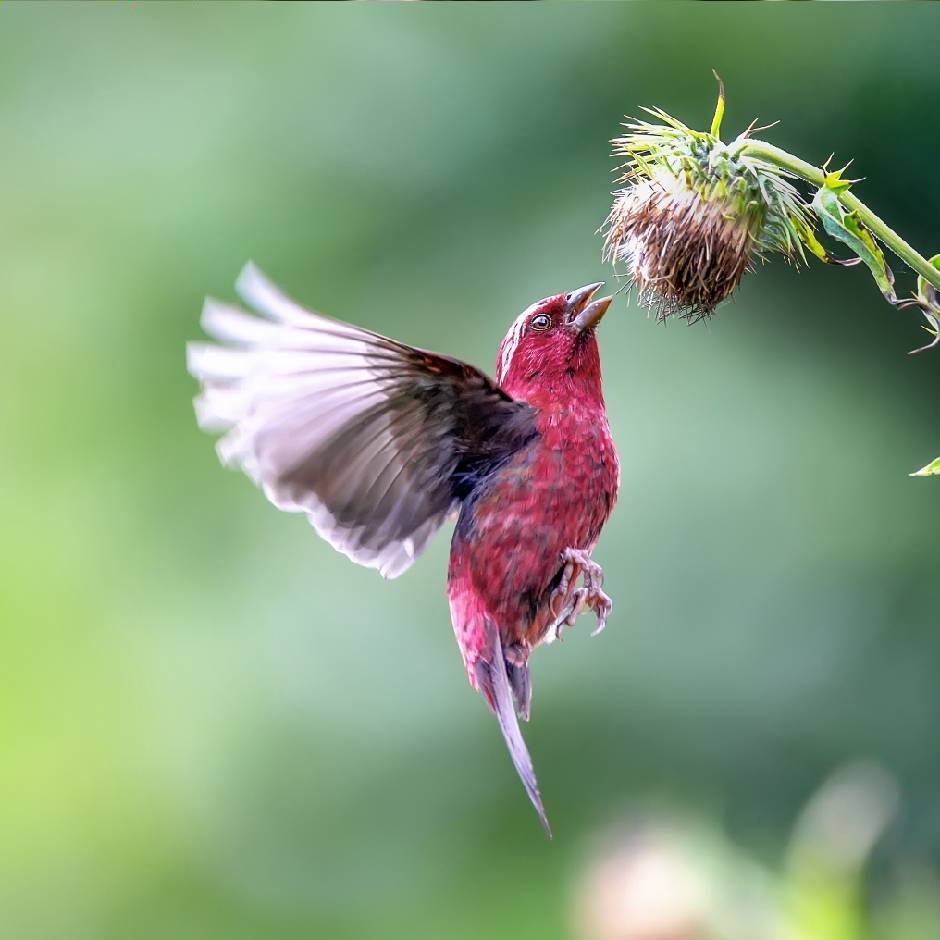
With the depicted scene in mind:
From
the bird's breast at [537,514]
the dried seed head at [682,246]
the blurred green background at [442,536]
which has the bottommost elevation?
the bird's breast at [537,514]

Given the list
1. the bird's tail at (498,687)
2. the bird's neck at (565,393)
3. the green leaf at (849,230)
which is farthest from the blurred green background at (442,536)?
the green leaf at (849,230)

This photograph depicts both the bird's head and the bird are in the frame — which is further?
the bird's head

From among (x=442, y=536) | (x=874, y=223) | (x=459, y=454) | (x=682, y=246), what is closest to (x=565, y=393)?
(x=459, y=454)

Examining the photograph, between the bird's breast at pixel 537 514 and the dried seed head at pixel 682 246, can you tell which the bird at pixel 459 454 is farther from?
the dried seed head at pixel 682 246

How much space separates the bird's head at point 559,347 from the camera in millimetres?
2631

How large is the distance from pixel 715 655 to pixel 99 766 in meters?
4.02

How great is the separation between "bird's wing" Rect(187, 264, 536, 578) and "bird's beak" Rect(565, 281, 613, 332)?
0.21m

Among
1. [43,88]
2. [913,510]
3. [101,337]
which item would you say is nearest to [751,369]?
[913,510]

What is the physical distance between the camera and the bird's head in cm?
263

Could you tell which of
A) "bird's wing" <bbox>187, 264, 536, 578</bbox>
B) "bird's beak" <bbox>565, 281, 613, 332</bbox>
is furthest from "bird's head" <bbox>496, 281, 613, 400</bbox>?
"bird's wing" <bbox>187, 264, 536, 578</bbox>

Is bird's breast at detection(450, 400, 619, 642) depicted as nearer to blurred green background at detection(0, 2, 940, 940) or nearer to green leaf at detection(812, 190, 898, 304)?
green leaf at detection(812, 190, 898, 304)

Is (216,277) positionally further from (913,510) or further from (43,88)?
(913,510)

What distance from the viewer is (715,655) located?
20.8ft

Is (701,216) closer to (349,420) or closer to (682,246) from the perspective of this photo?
(682,246)
